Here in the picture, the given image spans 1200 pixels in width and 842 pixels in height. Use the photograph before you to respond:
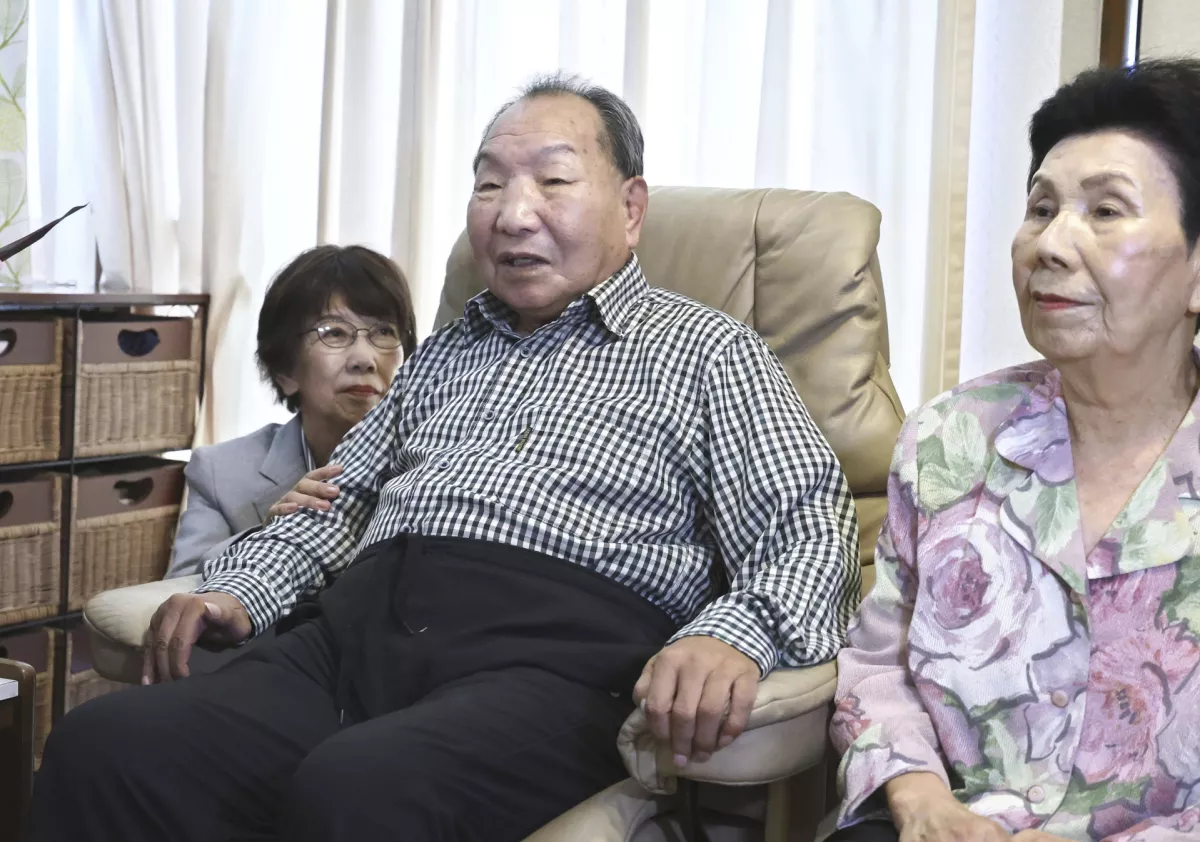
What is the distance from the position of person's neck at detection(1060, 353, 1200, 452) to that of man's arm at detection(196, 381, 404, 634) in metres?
1.00

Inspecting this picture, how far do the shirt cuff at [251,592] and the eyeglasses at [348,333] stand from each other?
62 centimetres

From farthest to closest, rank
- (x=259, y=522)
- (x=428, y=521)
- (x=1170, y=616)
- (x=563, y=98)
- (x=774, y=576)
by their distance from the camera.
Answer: (x=259, y=522) < (x=563, y=98) < (x=428, y=521) < (x=774, y=576) < (x=1170, y=616)

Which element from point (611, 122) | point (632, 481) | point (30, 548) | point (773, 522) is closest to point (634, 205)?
point (611, 122)

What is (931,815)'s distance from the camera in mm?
1165

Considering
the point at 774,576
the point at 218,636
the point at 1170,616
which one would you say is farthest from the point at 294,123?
the point at 1170,616

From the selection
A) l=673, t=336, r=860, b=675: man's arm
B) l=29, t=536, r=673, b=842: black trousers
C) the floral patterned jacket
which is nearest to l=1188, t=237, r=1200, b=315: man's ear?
the floral patterned jacket

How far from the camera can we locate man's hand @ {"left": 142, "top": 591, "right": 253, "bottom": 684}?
1.58 metres

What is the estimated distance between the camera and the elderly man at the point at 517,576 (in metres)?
1.34

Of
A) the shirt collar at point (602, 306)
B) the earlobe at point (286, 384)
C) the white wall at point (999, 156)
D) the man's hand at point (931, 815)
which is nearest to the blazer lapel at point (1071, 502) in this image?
the man's hand at point (931, 815)

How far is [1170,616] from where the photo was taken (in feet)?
3.88

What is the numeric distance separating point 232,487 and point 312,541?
0.46m

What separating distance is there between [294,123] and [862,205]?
162cm

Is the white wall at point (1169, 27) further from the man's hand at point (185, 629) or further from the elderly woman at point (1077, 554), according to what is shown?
the man's hand at point (185, 629)

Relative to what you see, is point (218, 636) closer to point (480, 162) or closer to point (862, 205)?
point (480, 162)
